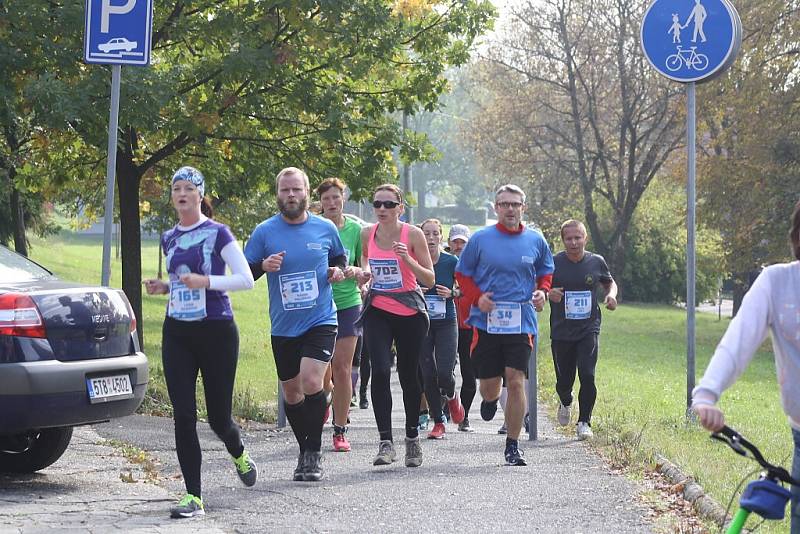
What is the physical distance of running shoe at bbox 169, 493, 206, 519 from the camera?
7.16 metres

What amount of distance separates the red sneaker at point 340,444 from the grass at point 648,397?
6.16 feet

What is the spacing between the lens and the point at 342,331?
1038 cm

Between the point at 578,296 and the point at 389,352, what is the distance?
8.80 feet

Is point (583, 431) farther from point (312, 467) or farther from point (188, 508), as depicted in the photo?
point (188, 508)

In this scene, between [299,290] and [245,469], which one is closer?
[245,469]

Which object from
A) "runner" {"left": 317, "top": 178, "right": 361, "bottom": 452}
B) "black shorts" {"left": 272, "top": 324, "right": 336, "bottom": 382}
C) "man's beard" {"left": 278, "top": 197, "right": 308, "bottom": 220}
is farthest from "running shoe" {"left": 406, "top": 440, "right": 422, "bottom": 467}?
"man's beard" {"left": 278, "top": 197, "right": 308, "bottom": 220}

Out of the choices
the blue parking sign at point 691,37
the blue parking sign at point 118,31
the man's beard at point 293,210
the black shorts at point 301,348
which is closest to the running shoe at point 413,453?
the black shorts at point 301,348

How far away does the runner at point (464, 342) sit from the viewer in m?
12.3

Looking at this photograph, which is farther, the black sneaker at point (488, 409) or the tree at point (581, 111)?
the tree at point (581, 111)

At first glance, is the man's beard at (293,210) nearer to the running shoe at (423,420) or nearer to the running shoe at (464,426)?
the running shoe at (423,420)

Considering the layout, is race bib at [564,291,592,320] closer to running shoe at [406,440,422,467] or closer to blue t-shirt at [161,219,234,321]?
running shoe at [406,440,422,467]

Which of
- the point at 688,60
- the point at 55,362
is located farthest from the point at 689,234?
the point at 55,362

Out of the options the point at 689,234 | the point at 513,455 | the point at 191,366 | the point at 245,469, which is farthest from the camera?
the point at 689,234

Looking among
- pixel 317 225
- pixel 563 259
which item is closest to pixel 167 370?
pixel 317 225
